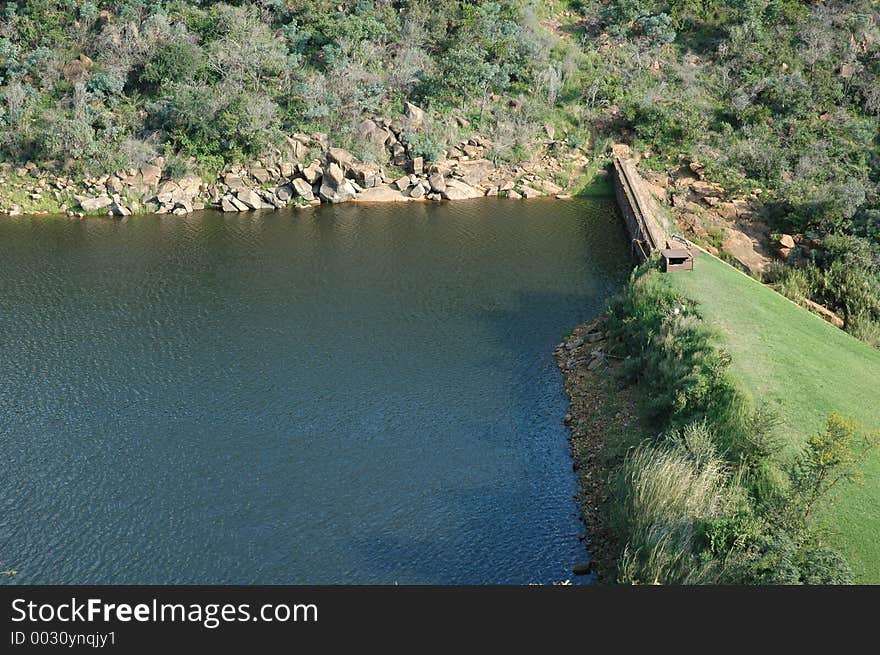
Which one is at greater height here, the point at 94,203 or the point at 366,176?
the point at 366,176

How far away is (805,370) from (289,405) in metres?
17.3

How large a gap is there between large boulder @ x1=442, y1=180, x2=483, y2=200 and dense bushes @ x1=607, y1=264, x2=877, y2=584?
3090 cm

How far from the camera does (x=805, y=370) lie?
2586 centimetres

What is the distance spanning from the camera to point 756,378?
24547 mm

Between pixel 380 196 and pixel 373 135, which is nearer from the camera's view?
pixel 380 196

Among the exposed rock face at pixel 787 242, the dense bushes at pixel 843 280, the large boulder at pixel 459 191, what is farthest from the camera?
the large boulder at pixel 459 191

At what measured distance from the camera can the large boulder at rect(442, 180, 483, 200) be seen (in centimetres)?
5491

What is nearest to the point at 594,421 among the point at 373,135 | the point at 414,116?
the point at 373,135

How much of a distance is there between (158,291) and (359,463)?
59.1 ft

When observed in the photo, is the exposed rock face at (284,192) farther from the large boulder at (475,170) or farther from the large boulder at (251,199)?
the large boulder at (475,170)

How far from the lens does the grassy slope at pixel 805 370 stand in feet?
62.6

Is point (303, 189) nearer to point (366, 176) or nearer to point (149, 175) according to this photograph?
point (366, 176)

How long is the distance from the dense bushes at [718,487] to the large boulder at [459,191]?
30.9 metres

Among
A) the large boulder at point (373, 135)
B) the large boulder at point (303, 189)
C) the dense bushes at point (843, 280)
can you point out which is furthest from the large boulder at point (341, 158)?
the dense bushes at point (843, 280)
